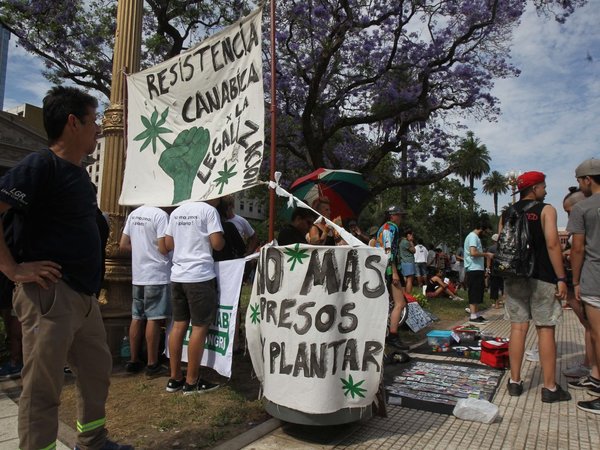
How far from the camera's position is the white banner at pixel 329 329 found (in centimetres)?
299

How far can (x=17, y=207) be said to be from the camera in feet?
6.90

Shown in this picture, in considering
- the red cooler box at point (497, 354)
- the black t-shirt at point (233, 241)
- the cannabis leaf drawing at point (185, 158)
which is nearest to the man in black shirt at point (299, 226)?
the cannabis leaf drawing at point (185, 158)

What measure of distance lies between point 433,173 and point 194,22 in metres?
9.70

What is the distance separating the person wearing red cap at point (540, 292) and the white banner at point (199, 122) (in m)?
2.57

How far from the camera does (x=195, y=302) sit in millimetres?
3830

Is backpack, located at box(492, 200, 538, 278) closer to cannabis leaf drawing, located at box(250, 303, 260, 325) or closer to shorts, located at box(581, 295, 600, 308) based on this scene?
shorts, located at box(581, 295, 600, 308)

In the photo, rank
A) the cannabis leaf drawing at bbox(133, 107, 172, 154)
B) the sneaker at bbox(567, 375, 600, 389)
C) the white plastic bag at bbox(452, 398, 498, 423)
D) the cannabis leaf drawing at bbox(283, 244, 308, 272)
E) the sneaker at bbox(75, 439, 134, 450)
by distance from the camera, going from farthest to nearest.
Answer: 1. the cannabis leaf drawing at bbox(133, 107, 172, 154)
2. the sneaker at bbox(567, 375, 600, 389)
3. the white plastic bag at bbox(452, 398, 498, 423)
4. the cannabis leaf drawing at bbox(283, 244, 308, 272)
5. the sneaker at bbox(75, 439, 134, 450)

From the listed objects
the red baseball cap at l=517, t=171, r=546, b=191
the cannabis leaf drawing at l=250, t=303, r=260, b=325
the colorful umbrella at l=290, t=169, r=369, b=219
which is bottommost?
the cannabis leaf drawing at l=250, t=303, r=260, b=325

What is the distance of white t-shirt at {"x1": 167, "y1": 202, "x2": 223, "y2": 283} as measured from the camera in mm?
3874

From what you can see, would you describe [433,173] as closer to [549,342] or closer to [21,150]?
[549,342]

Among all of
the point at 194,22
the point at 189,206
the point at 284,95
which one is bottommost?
the point at 189,206

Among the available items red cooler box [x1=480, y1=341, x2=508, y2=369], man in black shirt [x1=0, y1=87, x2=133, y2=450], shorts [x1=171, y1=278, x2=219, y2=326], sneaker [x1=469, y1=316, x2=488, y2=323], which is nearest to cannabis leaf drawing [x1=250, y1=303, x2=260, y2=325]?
shorts [x1=171, y1=278, x2=219, y2=326]

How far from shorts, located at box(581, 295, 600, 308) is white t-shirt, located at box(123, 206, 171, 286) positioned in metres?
3.86

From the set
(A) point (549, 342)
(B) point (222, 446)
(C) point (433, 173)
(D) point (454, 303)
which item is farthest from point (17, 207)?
(C) point (433, 173)
